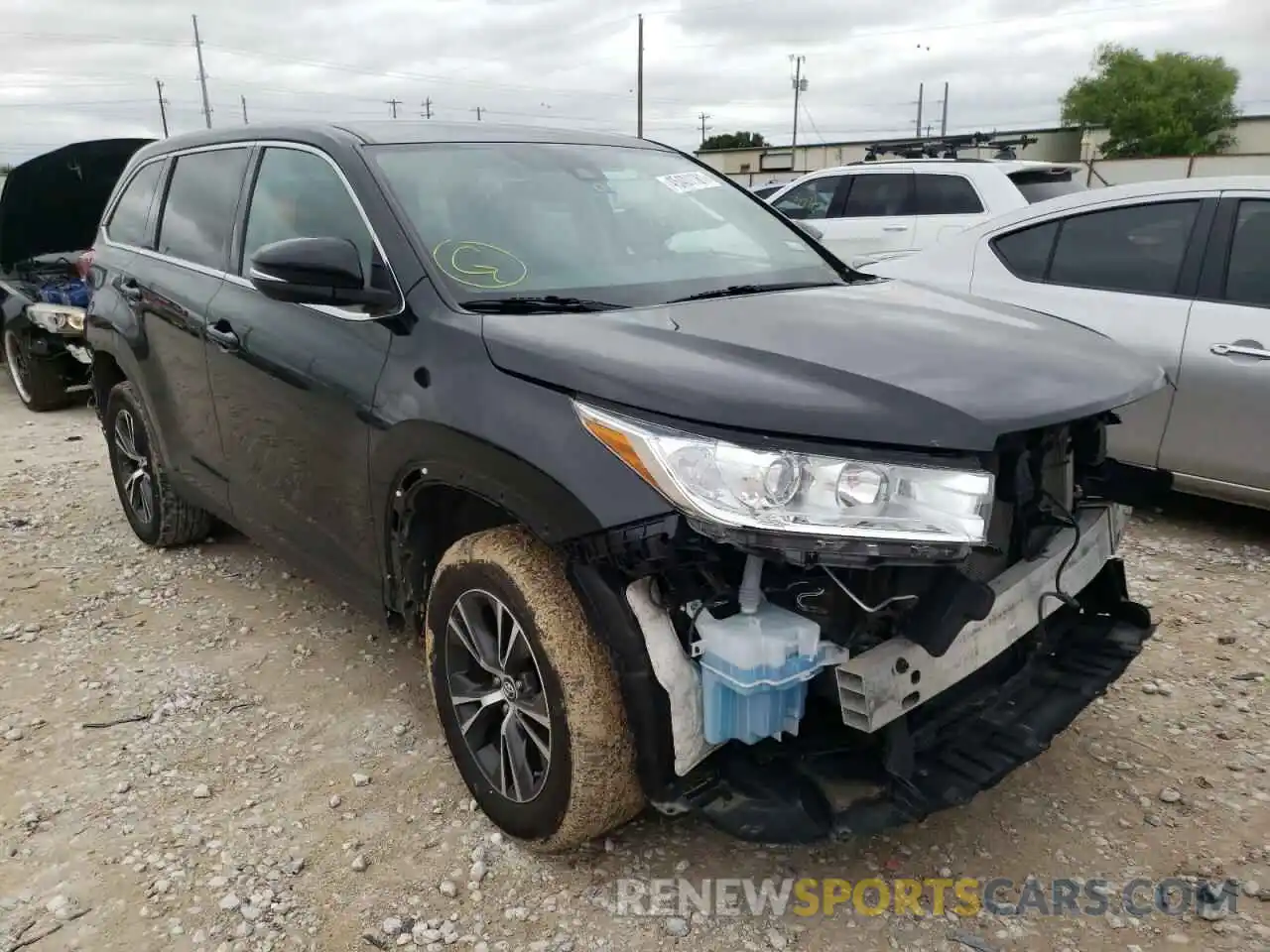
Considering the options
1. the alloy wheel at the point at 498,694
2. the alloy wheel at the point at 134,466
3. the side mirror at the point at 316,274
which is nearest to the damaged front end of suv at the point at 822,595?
the alloy wheel at the point at 498,694

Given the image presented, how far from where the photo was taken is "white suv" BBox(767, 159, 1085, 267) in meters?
8.46

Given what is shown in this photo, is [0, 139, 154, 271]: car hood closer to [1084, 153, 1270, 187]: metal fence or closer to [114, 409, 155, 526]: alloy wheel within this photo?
[114, 409, 155, 526]: alloy wheel

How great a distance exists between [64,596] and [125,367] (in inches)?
40.1

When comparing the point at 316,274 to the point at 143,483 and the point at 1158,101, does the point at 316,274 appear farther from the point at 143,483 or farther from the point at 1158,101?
the point at 1158,101

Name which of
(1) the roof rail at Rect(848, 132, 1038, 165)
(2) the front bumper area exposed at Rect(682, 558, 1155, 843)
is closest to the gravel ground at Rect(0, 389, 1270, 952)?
(2) the front bumper area exposed at Rect(682, 558, 1155, 843)

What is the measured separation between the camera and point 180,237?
4004 millimetres

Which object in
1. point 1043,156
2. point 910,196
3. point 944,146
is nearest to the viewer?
point 910,196

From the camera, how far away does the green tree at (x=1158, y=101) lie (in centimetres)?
5347

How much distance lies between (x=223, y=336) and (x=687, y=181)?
1.69 metres

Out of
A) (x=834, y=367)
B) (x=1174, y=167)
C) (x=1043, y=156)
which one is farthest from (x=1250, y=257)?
(x=1043, y=156)

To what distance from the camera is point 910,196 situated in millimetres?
9156

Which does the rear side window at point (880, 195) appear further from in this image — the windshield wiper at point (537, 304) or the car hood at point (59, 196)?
the windshield wiper at point (537, 304)

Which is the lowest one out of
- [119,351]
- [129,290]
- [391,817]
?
[391,817]

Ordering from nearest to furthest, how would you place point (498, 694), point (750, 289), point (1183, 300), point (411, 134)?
point (498, 694) < point (750, 289) < point (411, 134) < point (1183, 300)
